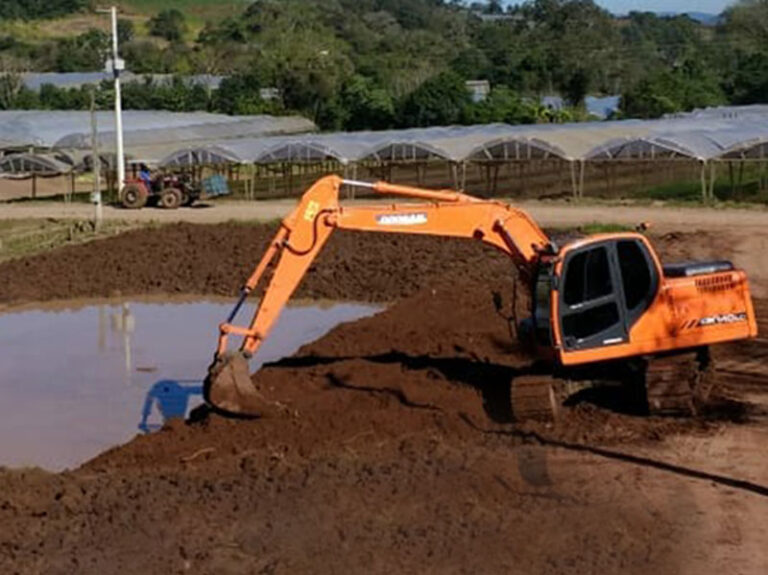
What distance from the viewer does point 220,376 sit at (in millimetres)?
15156

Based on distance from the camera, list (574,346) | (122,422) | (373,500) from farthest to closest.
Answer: (122,422)
(574,346)
(373,500)

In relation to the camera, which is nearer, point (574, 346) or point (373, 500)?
point (373, 500)

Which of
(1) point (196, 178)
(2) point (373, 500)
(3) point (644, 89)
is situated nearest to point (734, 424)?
(2) point (373, 500)

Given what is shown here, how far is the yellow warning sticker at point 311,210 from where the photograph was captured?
15461 mm

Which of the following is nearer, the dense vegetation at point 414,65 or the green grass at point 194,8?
the dense vegetation at point 414,65

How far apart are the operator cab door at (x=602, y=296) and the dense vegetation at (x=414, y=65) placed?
56.9m

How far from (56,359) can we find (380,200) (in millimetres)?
23081

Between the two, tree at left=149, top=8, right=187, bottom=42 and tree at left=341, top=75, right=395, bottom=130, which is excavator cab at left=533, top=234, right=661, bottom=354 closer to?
tree at left=341, top=75, right=395, bottom=130

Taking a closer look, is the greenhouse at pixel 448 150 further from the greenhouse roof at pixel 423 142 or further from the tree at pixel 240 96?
the tree at pixel 240 96

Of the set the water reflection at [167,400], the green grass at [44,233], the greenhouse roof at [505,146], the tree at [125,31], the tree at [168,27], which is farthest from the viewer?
the tree at [168,27]

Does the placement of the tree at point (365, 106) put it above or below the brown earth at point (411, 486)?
above

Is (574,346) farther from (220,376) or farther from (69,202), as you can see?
(69,202)

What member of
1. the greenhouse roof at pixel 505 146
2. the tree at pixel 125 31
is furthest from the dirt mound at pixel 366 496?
the tree at pixel 125 31

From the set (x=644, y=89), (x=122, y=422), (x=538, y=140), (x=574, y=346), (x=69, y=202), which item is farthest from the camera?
(x=644, y=89)
